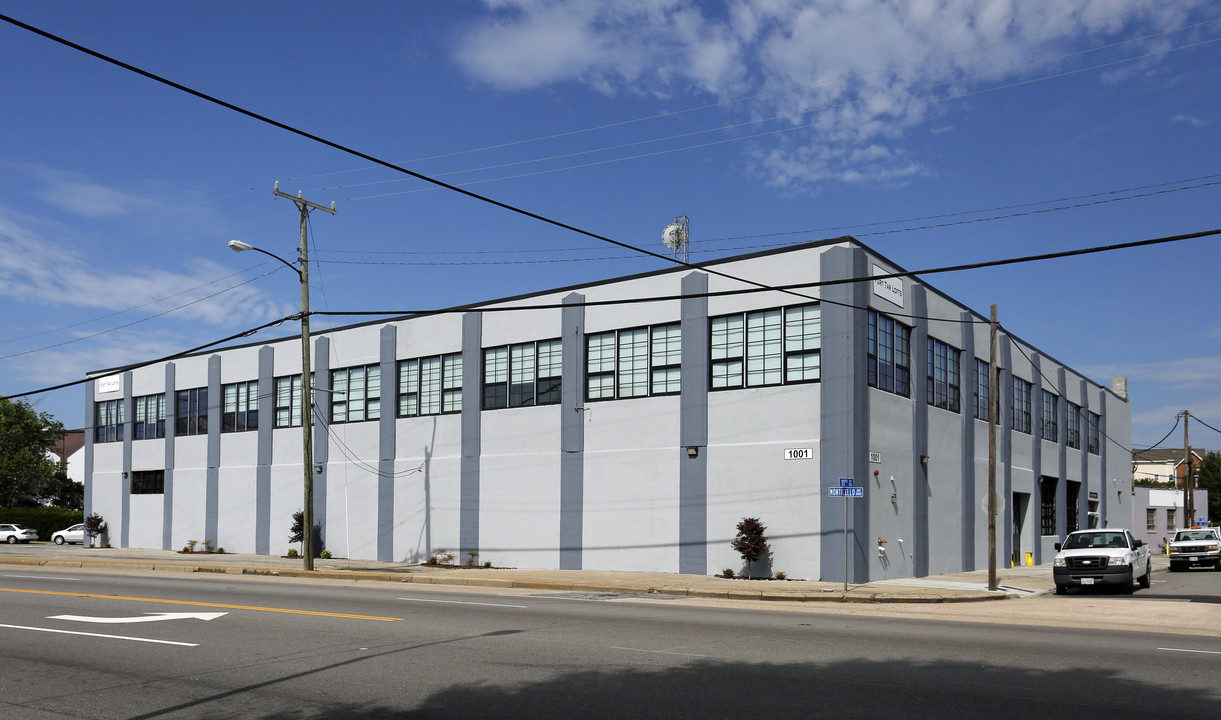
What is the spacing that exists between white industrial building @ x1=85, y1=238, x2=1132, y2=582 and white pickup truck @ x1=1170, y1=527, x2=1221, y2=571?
5.09 m

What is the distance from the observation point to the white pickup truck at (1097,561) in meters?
24.3

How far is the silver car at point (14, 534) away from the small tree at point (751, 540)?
A: 52087 millimetres

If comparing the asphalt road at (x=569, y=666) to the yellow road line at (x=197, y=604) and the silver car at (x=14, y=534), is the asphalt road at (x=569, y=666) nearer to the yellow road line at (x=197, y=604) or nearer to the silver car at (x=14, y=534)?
the yellow road line at (x=197, y=604)

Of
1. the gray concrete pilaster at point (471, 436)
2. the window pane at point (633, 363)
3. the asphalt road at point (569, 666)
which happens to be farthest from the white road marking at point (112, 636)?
the gray concrete pilaster at point (471, 436)

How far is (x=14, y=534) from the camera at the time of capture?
2373 inches

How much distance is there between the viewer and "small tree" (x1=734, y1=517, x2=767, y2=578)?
26453 mm

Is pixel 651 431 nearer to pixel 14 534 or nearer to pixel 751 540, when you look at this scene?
pixel 751 540

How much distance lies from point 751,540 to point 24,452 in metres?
68.2

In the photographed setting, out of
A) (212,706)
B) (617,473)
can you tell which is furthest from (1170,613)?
(212,706)

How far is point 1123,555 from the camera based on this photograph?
80.5 ft

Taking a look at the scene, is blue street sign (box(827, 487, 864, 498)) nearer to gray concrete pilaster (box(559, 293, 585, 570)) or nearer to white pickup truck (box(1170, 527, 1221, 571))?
gray concrete pilaster (box(559, 293, 585, 570))

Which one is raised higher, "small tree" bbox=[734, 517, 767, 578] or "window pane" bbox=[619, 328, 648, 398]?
"window pane" bbox=[619, 328, 648, 398]

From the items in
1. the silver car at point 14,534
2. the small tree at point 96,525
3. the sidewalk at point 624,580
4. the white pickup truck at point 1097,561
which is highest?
the white pickup truck at point 1097,561

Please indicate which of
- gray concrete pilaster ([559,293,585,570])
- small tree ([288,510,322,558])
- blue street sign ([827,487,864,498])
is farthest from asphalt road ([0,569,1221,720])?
small tree ([288,510,322,558])
